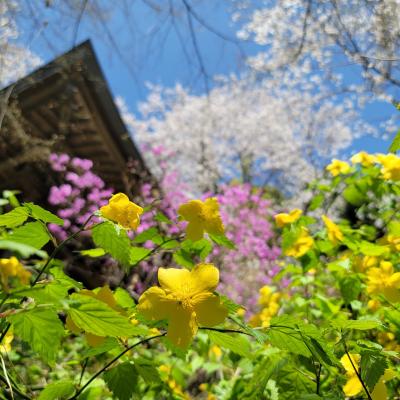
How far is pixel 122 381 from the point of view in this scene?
855mm

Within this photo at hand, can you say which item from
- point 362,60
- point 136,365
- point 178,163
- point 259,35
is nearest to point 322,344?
point 136,365

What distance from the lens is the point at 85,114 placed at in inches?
218

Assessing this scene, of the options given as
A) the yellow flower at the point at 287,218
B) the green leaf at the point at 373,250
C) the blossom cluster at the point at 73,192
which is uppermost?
the blossom cluster at the point at 73,192

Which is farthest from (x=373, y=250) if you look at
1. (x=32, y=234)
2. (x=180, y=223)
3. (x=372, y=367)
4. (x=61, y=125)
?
(x=61, y=125)

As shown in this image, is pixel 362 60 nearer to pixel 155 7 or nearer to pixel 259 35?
pixel 155 7

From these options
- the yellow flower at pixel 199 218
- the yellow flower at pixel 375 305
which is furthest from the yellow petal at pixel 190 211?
the yellow flower at pixel 375 305

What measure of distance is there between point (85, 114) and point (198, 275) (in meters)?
5.19

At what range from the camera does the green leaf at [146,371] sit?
895 millimetres

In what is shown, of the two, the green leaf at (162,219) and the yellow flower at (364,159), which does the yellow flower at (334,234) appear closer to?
the yellow flower at (364,159)

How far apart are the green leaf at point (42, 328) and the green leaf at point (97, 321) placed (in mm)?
32

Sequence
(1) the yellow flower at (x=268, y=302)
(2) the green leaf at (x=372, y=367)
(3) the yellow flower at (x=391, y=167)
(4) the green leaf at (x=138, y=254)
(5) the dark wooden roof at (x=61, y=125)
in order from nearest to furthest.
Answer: (2) the green leaf at (x=372, y=367)
(4) the green leaf at (x=138, y=254)
(3) the yellow flower at (x=391, y=167)
(1) the yellow flower at (x=268, y=302)
(5) the dark wooden roof at (x=61, y=125)

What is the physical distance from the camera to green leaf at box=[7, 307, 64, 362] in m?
0.58

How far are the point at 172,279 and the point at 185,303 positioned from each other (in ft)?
0.16

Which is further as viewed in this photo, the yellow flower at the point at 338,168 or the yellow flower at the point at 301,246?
the yellow flower at the point at 338,168
